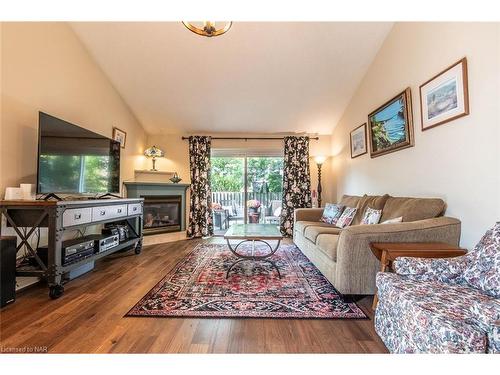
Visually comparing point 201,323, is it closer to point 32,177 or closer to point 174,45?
point 32,177

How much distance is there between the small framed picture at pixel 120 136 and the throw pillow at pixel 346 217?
11.9 ft

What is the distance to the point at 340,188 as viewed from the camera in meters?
4.80

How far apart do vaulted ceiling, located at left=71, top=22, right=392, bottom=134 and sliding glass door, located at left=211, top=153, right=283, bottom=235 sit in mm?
810

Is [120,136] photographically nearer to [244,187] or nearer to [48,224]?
[48,224]

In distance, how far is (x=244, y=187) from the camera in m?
5.35

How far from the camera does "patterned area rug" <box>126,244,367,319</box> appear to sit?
5.94 ft

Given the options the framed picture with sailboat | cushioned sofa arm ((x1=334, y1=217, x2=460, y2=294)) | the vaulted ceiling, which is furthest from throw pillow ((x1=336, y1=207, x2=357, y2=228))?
the vaulted ceiling

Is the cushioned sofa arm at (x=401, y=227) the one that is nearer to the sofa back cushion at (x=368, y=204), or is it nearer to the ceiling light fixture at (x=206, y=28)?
the sofa back cushion at (x=368, y=204)

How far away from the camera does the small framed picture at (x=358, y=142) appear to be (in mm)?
3732

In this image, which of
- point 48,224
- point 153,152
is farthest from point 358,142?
point 48,224

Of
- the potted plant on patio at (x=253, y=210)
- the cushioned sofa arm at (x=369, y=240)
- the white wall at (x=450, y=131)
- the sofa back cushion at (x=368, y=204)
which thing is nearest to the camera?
the white wall at (x=450, y=131)

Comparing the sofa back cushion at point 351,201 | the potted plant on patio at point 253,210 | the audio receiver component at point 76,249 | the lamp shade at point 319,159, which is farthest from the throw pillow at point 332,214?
the audio receiver component at point 76,249
